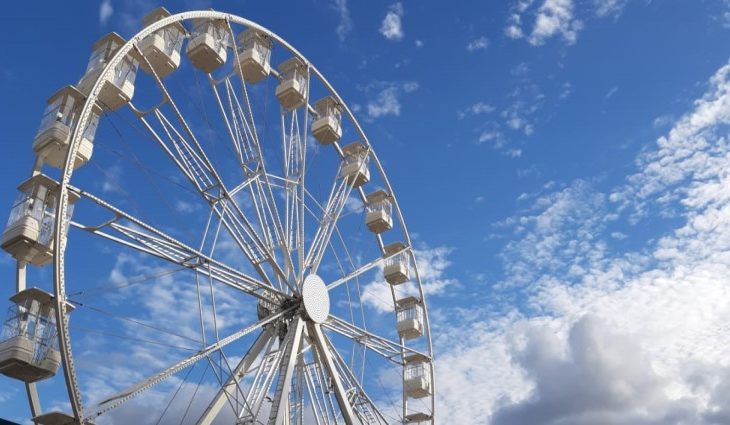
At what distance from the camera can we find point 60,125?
15.2 m

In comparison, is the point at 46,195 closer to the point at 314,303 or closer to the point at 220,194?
the point at 220,194

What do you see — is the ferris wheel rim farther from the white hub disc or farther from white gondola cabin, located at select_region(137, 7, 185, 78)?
the white hub disc

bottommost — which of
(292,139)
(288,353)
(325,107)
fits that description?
(288,353)

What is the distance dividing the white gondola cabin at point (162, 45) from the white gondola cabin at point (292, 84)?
163 inches

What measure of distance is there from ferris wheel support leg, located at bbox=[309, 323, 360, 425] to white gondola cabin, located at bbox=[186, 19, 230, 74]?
7021mm

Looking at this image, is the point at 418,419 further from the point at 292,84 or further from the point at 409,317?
the point at 292,84

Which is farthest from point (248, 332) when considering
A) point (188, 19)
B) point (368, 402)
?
point (188, 19)

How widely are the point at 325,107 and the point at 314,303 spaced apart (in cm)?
698

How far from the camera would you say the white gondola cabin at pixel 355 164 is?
23.3 metres

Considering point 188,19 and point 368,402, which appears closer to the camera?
point 188,19

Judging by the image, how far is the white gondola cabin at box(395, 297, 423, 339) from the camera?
23.4m

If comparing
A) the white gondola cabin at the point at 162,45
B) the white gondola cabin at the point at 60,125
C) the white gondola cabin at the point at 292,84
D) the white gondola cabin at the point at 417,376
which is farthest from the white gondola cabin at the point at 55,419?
the white gondola cabin at the point at 417,376

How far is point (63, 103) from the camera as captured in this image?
15383 millimetres

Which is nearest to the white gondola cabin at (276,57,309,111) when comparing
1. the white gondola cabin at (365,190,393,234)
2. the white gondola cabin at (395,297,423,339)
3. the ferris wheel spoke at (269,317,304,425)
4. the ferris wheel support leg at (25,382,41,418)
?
the white gondola cabin at (365,190,393,234)
